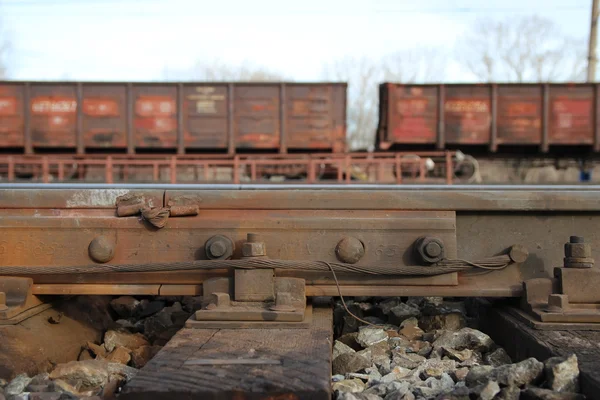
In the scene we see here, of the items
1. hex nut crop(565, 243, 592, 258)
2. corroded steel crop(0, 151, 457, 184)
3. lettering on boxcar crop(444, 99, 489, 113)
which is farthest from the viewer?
lettering on boxcar crop(444, 99, 489, 113)

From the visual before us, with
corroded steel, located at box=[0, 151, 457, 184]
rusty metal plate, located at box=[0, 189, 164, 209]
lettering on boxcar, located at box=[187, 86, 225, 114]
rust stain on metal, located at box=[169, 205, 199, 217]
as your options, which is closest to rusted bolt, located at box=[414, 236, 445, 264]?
rust stain on metal, located at box=[169, 205, 199, 217]

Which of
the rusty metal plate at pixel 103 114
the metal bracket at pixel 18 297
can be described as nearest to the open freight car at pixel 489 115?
the rusty metal plate at pixel 103 114

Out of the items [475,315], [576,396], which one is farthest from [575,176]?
[576,396]

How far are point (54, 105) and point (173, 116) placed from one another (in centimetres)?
388

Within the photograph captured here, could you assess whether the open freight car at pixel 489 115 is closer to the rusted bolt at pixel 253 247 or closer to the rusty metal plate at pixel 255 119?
the rusty metal plate at pixel 255 119

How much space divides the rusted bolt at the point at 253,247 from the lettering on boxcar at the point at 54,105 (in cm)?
1549

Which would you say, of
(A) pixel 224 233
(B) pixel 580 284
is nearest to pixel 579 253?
(B) pixel 580 284

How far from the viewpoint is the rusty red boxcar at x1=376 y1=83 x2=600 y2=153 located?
1662cm

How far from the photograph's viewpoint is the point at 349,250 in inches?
120

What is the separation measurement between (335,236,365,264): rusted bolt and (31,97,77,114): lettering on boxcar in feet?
51.3

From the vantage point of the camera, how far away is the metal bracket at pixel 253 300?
2.82 meters

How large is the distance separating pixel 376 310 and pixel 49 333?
237 centimetres

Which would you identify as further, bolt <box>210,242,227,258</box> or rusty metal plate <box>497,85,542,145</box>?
rusty metal plate <box>497,85,542,145</box>

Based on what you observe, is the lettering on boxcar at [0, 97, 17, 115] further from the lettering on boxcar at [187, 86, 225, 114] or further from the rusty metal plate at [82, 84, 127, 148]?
the lettering on boxcar at [187, 86, 225, 114]
